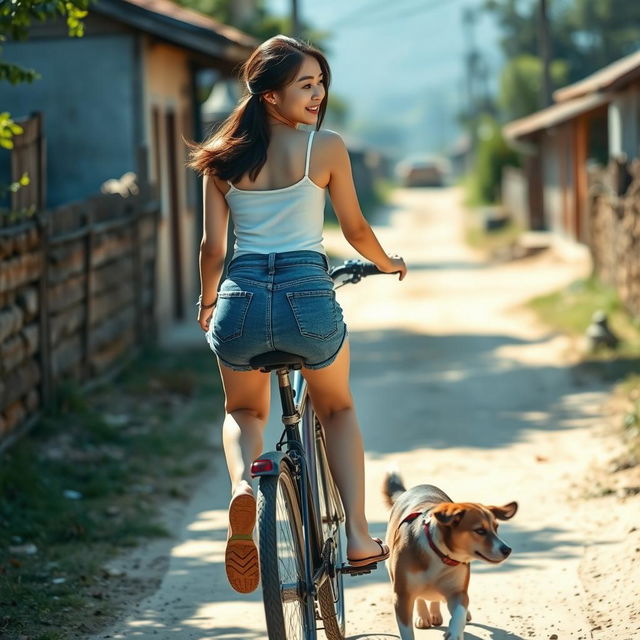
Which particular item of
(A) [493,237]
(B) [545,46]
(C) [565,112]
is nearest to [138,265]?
(C) [565,112]

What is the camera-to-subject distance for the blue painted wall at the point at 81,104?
13953 mm

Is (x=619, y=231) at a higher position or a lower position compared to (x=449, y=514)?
higher

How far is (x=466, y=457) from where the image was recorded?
7832 mm

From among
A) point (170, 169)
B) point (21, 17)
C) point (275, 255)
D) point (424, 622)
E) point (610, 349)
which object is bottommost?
point (424, 622)

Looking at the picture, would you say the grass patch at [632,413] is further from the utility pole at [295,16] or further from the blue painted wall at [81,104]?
the utility pole at [295,16]

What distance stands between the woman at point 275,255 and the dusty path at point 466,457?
1.15 metres

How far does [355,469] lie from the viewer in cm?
423

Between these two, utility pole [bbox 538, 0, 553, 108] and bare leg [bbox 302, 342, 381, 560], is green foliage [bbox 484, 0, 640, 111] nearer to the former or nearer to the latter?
utility pole [bbox 538, 0, 553, 108]

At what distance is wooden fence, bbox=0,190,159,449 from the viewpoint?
25.5 feet

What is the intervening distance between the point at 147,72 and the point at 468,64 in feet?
218

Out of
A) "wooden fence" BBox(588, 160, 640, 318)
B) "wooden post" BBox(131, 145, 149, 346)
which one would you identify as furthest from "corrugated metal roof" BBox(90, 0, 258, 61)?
"wooden fence" BBox(588, 160, 640, 318)

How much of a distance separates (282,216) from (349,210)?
0.28 meters

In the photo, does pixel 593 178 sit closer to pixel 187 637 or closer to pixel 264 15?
pixel 187 637

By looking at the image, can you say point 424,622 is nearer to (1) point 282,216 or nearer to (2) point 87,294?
(1) point 282,216
